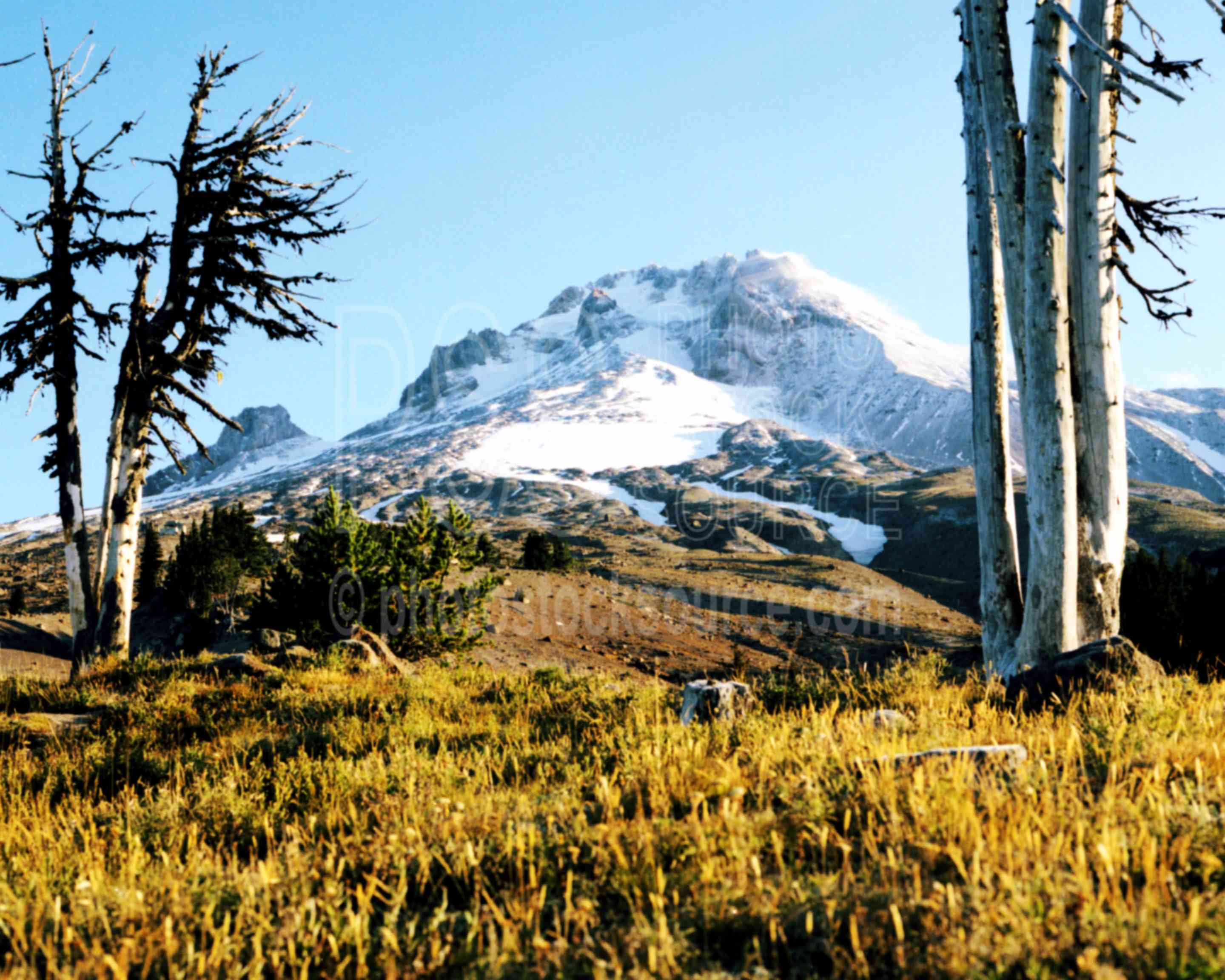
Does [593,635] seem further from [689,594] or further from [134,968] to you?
[134,968]

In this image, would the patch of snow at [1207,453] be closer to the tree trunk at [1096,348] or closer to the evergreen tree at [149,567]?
the evergreen tree at [149,567]

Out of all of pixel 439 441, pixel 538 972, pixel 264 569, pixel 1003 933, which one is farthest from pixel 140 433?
pixel 439 441

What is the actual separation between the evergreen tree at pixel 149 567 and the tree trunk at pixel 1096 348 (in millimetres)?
31977

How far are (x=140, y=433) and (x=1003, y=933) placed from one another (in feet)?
40.4

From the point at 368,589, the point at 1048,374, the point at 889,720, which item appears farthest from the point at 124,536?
the point at 1048,374

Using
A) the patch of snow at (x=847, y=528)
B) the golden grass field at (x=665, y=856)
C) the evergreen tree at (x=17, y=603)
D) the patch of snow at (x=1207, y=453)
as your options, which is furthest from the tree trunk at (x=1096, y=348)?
the patch of snow at (x=1207, y=453)

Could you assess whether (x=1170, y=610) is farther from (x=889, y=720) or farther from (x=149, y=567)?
(x=149, y=567)

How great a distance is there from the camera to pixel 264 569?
24.5 m

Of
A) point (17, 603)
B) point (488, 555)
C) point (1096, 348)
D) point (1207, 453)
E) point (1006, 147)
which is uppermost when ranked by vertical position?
point (1207, 453)

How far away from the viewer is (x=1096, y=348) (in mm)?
6742

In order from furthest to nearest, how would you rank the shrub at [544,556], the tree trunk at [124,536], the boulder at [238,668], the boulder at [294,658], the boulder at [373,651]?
the shrub at [544,556]
the tree trunk at [124,536]
the boulder at [373,651]
the boulder at [294,658]
the boulder at [238,668]

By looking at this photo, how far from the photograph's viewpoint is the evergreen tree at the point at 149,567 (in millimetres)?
30609

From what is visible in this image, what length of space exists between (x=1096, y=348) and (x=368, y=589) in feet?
37.2

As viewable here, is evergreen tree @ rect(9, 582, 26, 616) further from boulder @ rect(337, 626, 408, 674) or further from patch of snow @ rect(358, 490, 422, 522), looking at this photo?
patch of snow @ rect(358, 490, 422, 522)
